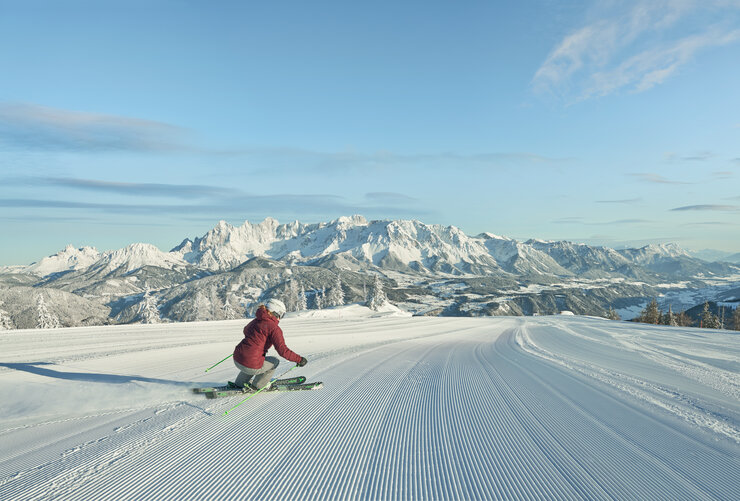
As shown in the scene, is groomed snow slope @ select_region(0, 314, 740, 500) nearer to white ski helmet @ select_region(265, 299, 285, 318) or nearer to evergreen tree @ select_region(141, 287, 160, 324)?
white ski helmet @ select_region(265, 299, 285, 318)

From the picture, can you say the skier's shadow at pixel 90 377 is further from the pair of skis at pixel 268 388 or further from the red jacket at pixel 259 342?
the red jacket at pixel 259 342

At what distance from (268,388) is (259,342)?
3.76 feet

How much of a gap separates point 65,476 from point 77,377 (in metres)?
5.62

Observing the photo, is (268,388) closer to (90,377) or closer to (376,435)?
(376,435)

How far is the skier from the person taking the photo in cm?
667

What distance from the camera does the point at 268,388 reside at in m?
7.23

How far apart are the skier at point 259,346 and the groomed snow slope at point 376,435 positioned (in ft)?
1.68

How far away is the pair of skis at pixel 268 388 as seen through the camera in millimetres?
6797

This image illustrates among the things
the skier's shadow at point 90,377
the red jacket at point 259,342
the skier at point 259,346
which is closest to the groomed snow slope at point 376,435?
the skier's shadow at point 90,377

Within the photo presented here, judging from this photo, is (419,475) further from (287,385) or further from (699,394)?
(699,394)

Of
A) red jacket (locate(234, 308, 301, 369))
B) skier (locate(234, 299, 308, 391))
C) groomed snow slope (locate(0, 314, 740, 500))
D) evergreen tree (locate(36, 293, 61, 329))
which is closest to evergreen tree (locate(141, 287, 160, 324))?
evergreen tree (locate(36, 293, 61, 329))

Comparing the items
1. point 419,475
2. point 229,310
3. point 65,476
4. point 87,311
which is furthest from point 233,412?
point 87,311

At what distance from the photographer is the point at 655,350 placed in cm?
1469

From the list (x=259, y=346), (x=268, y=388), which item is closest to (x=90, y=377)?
(x=268, y=388)
